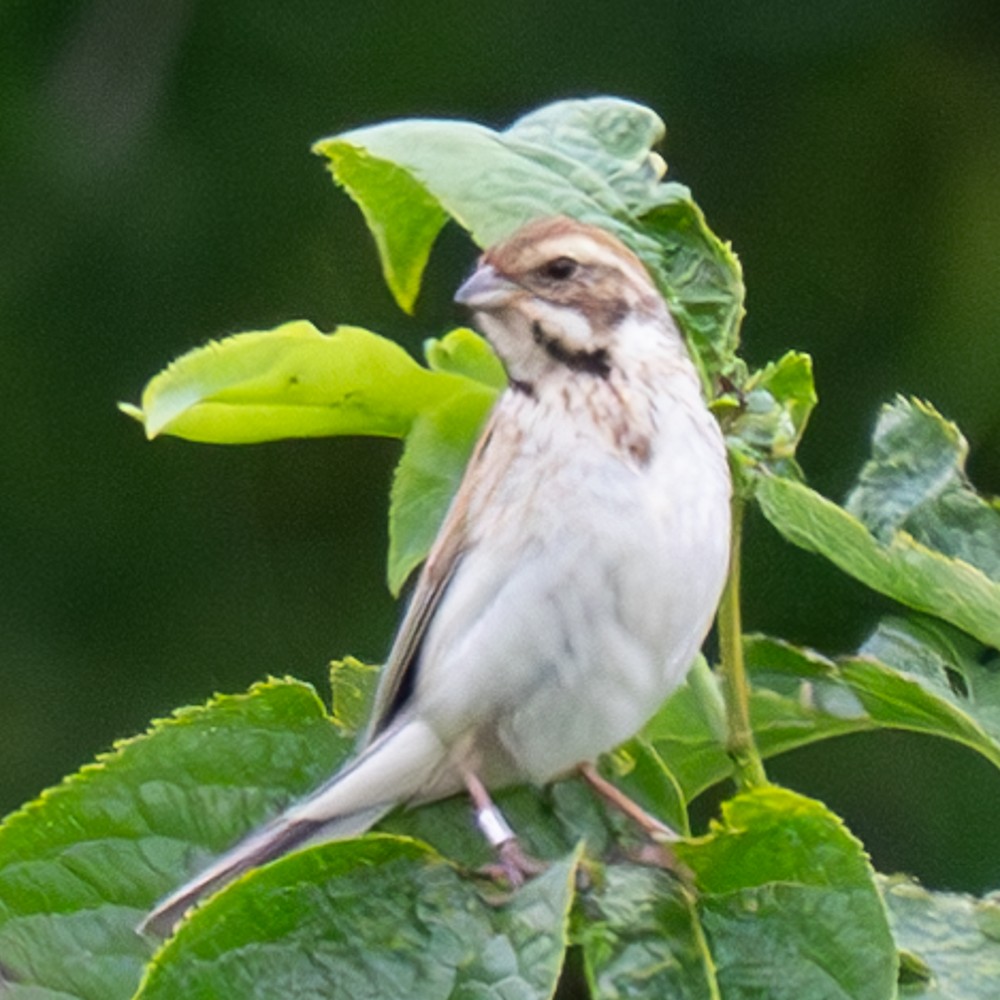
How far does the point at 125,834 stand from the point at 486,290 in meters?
0.23

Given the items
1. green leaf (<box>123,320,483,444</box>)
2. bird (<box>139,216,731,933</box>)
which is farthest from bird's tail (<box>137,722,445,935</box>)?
green leaf (<box>123,320,483,444</box>)

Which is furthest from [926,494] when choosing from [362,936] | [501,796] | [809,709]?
[362,936]

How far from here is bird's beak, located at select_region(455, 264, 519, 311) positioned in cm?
78

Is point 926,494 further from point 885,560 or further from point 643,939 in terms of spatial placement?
point 643,939

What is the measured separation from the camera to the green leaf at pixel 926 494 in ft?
2.91

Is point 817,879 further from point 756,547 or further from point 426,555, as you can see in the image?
point 756,547

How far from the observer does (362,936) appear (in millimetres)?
648

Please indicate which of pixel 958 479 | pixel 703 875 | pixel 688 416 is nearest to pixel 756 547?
pixel 958 479

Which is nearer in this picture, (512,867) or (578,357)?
(512,867)

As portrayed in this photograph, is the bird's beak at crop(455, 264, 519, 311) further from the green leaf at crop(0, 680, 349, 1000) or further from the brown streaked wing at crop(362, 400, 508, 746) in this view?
the green leaf at crop(0, 680, 349, 1000)

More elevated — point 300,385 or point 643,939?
point 300,385

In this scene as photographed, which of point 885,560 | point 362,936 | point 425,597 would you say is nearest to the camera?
point 362,936

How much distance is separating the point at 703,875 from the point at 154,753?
187 mm

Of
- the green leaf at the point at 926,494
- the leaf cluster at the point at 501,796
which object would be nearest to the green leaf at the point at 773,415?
the leaf cluster at the point at 501,796
